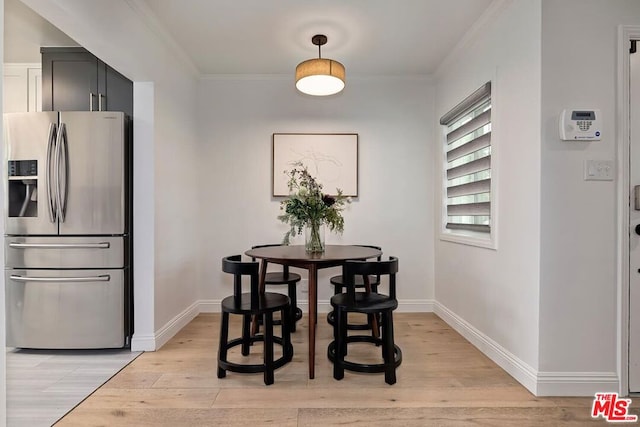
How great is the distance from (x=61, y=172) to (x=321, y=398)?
2.46 m

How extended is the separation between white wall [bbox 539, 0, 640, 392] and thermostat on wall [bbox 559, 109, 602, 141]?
5cm

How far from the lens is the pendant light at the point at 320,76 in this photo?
8.13 feet

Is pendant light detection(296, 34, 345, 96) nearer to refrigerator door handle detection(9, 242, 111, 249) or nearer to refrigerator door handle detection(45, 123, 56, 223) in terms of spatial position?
refrigerator door handle detection(45, 123, 56, 223)

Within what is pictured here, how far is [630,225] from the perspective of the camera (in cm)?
202

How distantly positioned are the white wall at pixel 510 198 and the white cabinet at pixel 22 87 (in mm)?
3914

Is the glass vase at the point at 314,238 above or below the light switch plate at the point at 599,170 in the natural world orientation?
below

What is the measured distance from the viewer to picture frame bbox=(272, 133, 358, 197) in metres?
3.75

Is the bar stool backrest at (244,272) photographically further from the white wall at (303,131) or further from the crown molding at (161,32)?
the crown molding at (161,32)

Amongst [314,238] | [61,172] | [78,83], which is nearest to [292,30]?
[314,238]

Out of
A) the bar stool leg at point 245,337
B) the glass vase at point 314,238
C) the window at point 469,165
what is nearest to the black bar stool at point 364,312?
the glass vase at point 314,238

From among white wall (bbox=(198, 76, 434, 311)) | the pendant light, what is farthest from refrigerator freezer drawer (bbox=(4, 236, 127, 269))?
the pendant light

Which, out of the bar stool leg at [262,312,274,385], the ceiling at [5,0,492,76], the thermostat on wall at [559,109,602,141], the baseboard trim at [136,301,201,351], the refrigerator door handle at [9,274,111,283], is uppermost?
the ceiling at [5,0,492,76]

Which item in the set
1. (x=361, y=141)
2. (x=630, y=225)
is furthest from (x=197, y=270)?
(x=630, y=225)

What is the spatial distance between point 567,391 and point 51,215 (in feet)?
12.0
